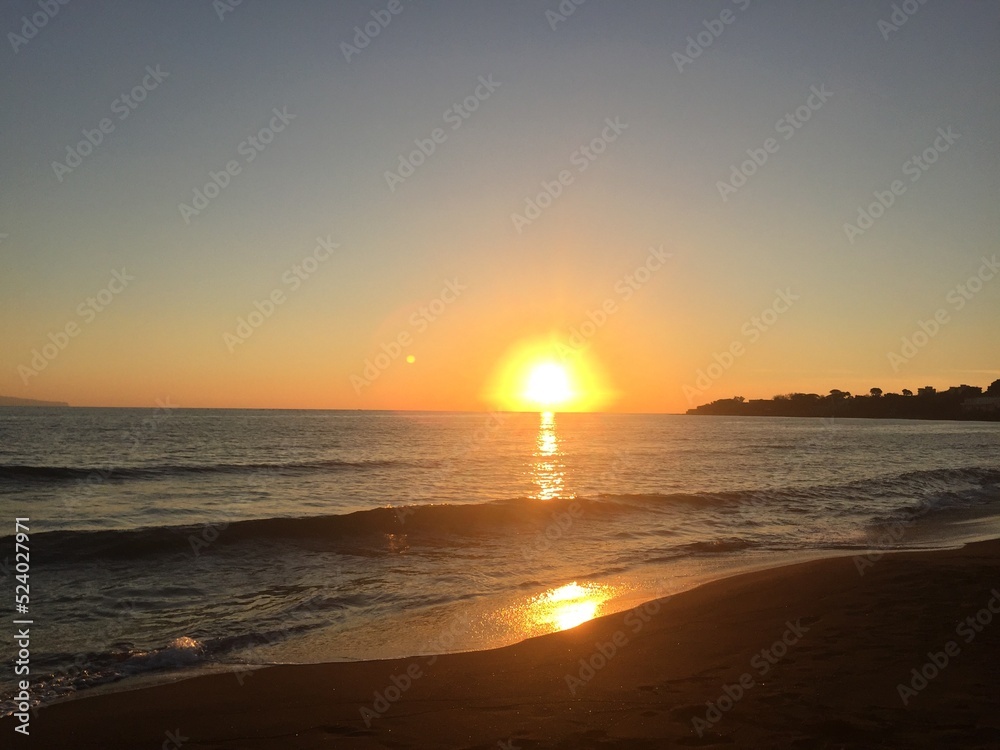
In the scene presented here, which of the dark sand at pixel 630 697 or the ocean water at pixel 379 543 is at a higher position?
the ocean water at pixel 379 543

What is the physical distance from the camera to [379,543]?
1850 cm

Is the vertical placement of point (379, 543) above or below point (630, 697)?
above

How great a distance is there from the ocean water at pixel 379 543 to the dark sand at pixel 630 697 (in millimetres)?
1094

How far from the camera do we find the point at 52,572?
14.1 m

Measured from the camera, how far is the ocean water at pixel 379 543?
32.3 ft

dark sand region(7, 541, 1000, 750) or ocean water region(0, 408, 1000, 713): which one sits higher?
ocean water region(0, 408, 1000, 713)

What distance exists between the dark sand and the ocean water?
1.09 meters

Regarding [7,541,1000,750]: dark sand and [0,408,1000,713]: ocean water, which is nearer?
[7,541,1000,750]: dark sand

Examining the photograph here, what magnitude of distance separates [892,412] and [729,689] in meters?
195

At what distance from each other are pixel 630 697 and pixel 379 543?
41.8 ft

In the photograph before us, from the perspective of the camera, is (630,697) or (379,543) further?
(379,543)

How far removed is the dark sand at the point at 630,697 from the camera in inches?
229

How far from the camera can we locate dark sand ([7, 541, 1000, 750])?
5816 mm

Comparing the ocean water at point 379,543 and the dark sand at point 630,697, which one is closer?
the dark sand at point 630,697
